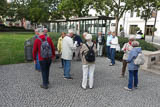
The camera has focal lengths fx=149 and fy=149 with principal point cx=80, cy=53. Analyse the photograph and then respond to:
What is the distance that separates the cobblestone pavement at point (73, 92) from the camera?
3850mm

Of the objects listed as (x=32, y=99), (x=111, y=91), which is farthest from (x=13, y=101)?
(x=111, y=91)

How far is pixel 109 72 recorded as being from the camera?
6625 mm

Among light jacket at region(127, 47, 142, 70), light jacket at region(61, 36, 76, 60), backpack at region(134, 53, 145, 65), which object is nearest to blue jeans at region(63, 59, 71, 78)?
light jacket at region(61, 36, 76, 60)

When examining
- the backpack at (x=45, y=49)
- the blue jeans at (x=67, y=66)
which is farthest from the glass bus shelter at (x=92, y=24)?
the backpack at (x=45, y=49)

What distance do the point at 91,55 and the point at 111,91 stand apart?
133 cm

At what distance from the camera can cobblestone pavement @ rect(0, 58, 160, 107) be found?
385cm

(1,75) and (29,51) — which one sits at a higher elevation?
(29,51)

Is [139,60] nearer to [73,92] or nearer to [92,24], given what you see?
[73,92]

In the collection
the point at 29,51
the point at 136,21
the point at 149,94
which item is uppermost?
the point at 136,21

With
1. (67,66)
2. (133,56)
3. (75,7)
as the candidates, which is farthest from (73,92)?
(75,7)

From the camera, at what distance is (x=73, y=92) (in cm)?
448

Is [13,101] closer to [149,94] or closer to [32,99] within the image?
[32,99]

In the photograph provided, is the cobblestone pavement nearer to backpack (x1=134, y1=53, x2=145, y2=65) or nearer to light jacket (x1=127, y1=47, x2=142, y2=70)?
light jacket (x1=127, y1=47, x2=142, y2=70)

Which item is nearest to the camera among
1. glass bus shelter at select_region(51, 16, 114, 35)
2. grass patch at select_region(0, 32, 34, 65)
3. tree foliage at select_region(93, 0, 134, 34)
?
grass patch at select_region(0, 32, 34, 65)
